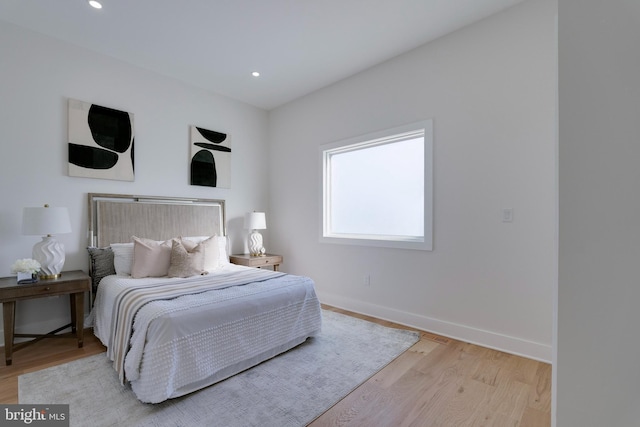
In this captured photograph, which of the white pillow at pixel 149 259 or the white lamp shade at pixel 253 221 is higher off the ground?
the white lamp shade at pixel 253 221

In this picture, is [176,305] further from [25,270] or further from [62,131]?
[62,131]

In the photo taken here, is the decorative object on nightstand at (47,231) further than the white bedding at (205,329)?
Yes

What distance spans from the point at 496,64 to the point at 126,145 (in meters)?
3.83

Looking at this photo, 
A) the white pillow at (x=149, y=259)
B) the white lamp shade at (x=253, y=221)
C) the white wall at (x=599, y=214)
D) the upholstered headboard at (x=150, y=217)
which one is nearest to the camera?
the white wall at (x=599, y=214)

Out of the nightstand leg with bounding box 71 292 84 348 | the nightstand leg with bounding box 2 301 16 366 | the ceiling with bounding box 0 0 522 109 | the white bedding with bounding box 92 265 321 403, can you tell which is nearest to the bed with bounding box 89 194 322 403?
the white bedding with bounding box 92 265 321 403

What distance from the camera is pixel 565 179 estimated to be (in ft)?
2.47

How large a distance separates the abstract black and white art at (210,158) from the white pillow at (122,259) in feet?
3.94

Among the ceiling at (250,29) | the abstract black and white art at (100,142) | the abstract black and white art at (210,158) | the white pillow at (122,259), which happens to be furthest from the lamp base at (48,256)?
the ceiling at (250,29)

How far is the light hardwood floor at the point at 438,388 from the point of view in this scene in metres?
1.69

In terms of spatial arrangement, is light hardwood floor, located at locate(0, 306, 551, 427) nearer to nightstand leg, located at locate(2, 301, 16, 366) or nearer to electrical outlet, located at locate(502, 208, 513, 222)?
nightstand leg, located at locate(2, 301, 16, 366)

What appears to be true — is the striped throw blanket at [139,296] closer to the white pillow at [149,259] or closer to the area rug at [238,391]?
the area rug at [238,391]

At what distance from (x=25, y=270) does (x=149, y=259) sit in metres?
0.87

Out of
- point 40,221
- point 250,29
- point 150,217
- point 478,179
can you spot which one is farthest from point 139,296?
point 478,179

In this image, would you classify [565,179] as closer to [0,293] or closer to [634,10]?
[634,10]
